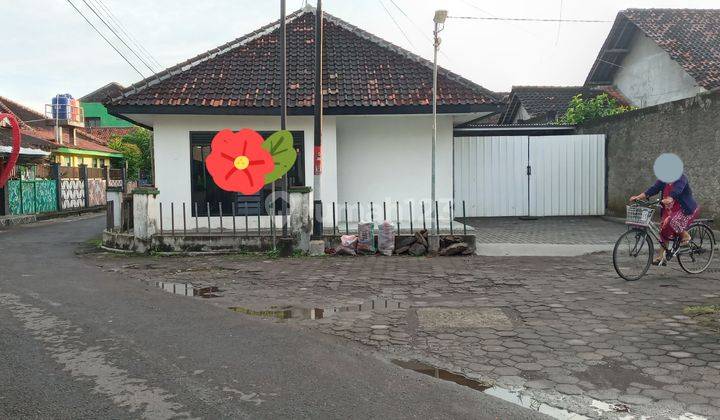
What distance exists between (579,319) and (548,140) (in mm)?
10512

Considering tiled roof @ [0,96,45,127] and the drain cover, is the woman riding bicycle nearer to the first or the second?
the drain cover

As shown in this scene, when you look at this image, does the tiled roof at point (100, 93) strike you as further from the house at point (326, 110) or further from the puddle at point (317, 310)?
the puddle at point (317, 310)

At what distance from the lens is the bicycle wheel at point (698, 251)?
25.6 feet

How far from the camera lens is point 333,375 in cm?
407

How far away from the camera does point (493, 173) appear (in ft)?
50.3

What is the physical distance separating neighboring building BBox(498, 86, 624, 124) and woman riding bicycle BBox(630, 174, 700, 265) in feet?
52.7

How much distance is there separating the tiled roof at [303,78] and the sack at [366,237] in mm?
3249

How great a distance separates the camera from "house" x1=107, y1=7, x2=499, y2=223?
480 inches

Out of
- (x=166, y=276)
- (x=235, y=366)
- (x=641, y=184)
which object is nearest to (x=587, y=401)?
(x=235, y=366)

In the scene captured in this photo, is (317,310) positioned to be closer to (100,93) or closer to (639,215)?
(639,215)

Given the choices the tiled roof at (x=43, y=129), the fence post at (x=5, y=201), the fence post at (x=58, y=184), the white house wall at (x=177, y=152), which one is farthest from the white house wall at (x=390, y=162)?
the tiled roof at (x=43, y=129)

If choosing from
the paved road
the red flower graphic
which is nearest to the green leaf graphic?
the red flower graphic

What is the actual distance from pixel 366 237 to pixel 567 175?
776cm

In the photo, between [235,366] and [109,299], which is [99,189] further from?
[235,366]
